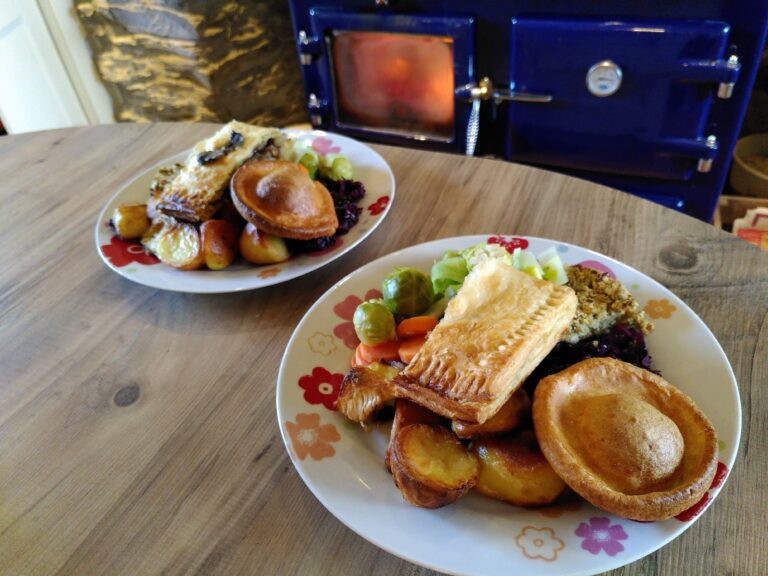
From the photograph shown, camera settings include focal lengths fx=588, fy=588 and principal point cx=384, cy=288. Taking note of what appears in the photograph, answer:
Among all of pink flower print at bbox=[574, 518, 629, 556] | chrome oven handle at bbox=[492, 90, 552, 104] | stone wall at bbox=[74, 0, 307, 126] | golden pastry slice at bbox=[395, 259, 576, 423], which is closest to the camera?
pink flower print at bbox=[574, 518, 629, 556]

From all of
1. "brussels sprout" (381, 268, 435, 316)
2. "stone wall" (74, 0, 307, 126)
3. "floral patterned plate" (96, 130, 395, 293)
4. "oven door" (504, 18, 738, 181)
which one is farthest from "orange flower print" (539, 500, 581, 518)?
"stone wall" (74, 0, 307, 126)

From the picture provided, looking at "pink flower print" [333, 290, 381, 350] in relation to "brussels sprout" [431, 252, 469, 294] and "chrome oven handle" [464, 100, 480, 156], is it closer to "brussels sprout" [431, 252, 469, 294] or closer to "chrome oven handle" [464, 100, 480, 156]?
"brussels sprout" [431, 252, 469, 294]

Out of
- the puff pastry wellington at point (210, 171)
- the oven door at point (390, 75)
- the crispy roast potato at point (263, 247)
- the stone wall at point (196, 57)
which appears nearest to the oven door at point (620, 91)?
the oven door at point (390, 75)

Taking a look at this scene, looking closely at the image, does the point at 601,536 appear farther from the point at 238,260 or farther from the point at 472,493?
the point at 238,260

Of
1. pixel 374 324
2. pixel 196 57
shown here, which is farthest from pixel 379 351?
pixel 196 57

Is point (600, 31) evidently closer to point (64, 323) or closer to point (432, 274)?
point (432, 274)

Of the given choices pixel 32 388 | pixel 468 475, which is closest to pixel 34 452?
pixel 32 388

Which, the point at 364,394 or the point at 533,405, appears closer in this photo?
the point at 533,405
